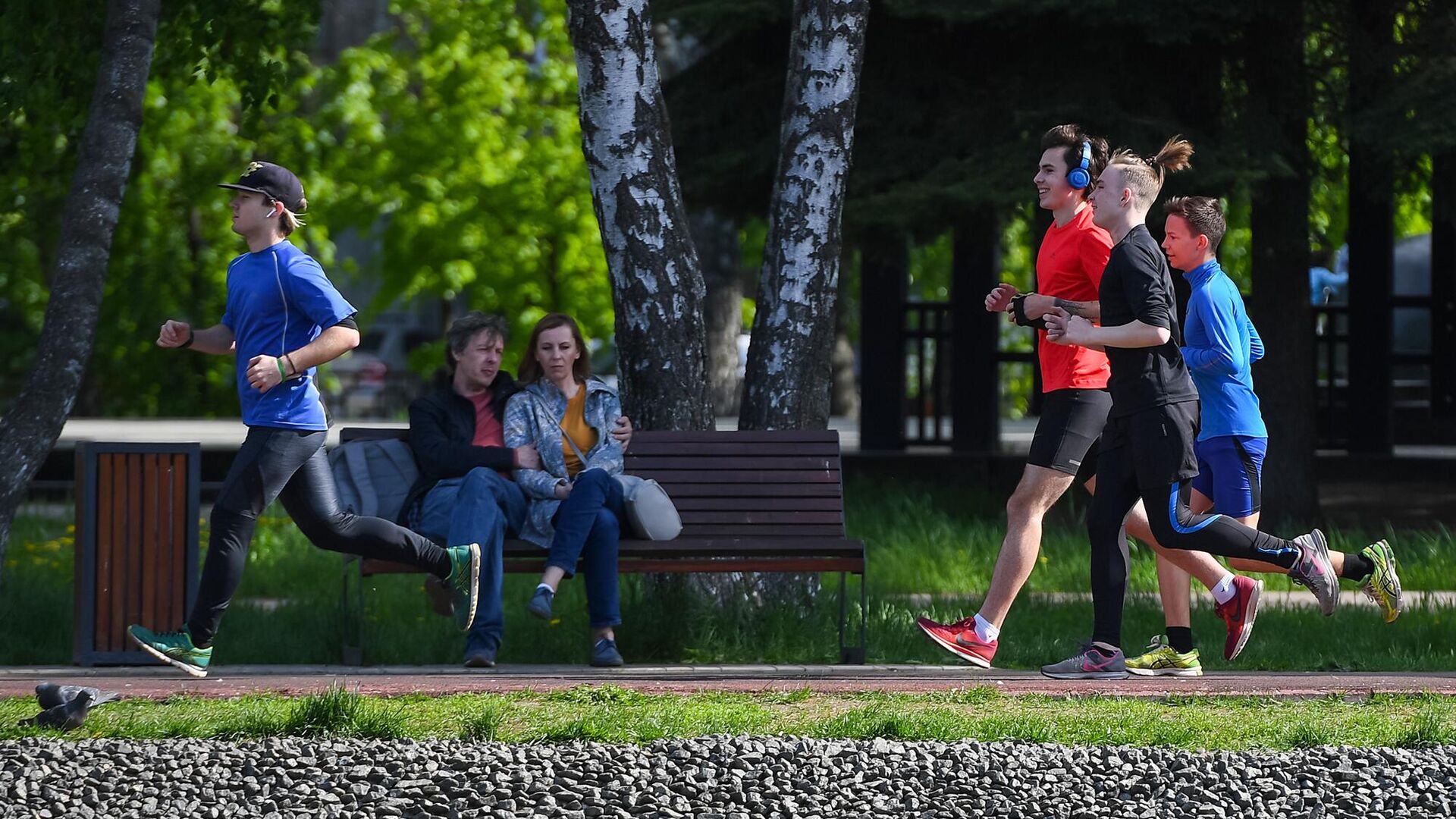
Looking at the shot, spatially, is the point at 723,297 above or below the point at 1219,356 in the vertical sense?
above

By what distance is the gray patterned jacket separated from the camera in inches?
294

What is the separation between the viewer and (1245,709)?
243 inches

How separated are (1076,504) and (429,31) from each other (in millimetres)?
18750

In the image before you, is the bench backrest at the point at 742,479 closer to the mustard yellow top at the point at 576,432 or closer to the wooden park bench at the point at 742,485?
the wooden park bench at the point at 742,485

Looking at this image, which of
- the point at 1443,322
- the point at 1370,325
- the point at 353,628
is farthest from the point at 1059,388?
the point at 1443,322

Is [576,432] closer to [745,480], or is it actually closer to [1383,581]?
[745,480]

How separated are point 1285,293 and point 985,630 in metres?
7.12

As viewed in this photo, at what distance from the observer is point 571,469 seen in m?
7.74

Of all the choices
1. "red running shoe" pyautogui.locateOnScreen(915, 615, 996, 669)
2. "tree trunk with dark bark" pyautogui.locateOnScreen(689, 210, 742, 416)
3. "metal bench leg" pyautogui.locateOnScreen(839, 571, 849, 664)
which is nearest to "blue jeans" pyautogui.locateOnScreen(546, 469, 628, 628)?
"metal bench leg" pyautogui.locateOnScreen(839, 571, 849, 664)

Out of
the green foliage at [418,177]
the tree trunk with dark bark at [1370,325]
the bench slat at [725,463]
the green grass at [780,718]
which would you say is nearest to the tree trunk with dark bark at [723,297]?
the green foliage at [418,177]

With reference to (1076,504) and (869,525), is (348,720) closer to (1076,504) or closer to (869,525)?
(869,525)

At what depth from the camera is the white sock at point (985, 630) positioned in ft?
22.7

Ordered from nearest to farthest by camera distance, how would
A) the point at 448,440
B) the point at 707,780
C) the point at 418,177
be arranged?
the point at 707,780 → the point at 448,440 → the point at 418,177

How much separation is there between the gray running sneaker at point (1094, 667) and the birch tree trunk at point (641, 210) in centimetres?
224
